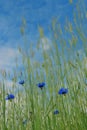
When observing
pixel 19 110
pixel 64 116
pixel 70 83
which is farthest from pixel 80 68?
pixel 19 110

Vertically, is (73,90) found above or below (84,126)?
above

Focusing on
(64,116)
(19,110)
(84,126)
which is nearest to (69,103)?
(64,116)

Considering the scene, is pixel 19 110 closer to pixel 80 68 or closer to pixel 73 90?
pixel 73 90

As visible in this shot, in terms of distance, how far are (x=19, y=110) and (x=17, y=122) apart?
13 cm

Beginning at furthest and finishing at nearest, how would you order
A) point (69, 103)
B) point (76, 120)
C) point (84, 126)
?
1. point (69, 103)
2. point (76, 120)
3. point (84, 126)

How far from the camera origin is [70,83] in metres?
2.08

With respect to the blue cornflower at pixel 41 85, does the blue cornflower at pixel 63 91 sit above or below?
below

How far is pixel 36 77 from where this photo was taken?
86.2 inches

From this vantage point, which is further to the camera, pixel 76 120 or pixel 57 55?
pixel 57 55

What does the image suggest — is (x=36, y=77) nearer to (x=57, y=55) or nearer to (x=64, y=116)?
(x=57, y=55)

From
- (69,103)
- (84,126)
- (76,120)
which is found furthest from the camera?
(69,103)

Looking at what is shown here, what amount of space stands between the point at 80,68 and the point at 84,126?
0.51m

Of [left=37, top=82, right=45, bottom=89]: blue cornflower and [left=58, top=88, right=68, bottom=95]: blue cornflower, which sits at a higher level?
[left=37, top=82, right=45, bottom=89]: blue cornflower

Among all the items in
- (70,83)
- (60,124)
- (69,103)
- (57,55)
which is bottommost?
(60,124)
